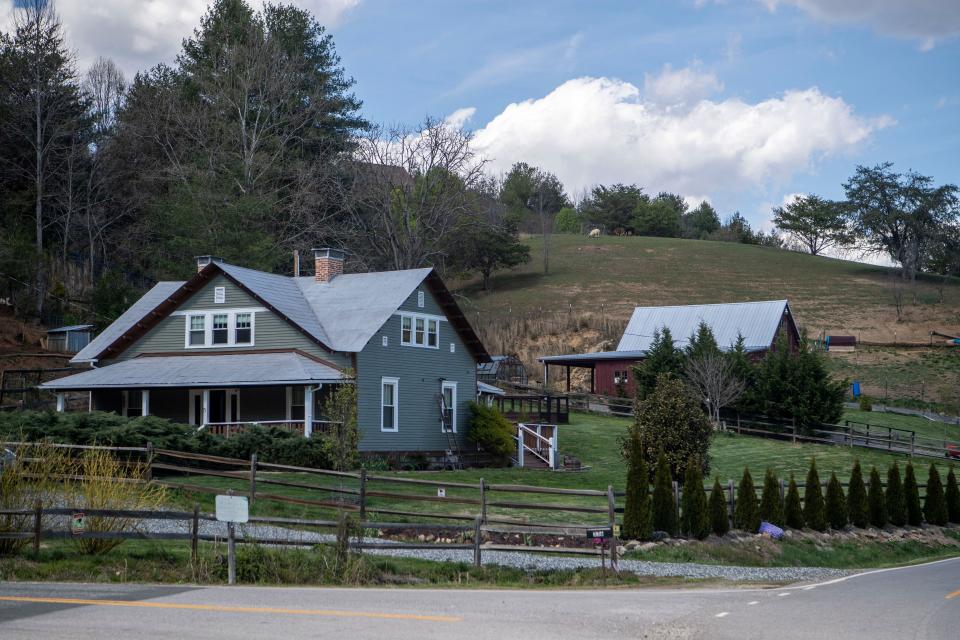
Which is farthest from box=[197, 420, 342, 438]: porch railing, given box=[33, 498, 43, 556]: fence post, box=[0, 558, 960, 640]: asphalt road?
box=[0, 558, 960, 640]: asphalt road

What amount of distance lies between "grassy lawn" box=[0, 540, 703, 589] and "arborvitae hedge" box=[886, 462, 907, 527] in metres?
14.7

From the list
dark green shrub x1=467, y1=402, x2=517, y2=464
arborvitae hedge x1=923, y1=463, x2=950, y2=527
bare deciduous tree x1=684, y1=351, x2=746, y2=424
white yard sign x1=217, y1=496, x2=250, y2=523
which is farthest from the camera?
bare deciduous tree x1=684, y1=351, x2=746, y2=424

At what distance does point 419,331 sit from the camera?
131 feet

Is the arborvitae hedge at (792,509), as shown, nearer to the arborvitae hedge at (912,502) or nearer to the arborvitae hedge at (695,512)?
the arborvitae hedge at (695,512)

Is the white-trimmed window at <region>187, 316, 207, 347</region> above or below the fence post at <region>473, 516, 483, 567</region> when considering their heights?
above

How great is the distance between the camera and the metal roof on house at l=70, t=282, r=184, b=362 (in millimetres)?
38531

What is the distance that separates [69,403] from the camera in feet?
148

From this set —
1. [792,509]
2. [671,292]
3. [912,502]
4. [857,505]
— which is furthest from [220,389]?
[671,292]

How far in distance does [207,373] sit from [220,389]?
118cm

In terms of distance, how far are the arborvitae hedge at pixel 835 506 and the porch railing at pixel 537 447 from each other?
43.0 ft

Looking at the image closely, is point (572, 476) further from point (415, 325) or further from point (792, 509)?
point (792, 509)

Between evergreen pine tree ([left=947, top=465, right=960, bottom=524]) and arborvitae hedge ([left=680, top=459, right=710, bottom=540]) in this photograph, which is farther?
evergreen pine tree ([left=947, top=465, right=960, bottom=524])

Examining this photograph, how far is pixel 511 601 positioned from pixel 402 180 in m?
47.6

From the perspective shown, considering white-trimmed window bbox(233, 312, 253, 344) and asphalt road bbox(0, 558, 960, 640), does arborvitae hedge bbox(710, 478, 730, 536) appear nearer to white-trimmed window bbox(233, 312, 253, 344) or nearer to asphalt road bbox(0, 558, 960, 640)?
asphalt road bbox(0, 558, 960, 640)
